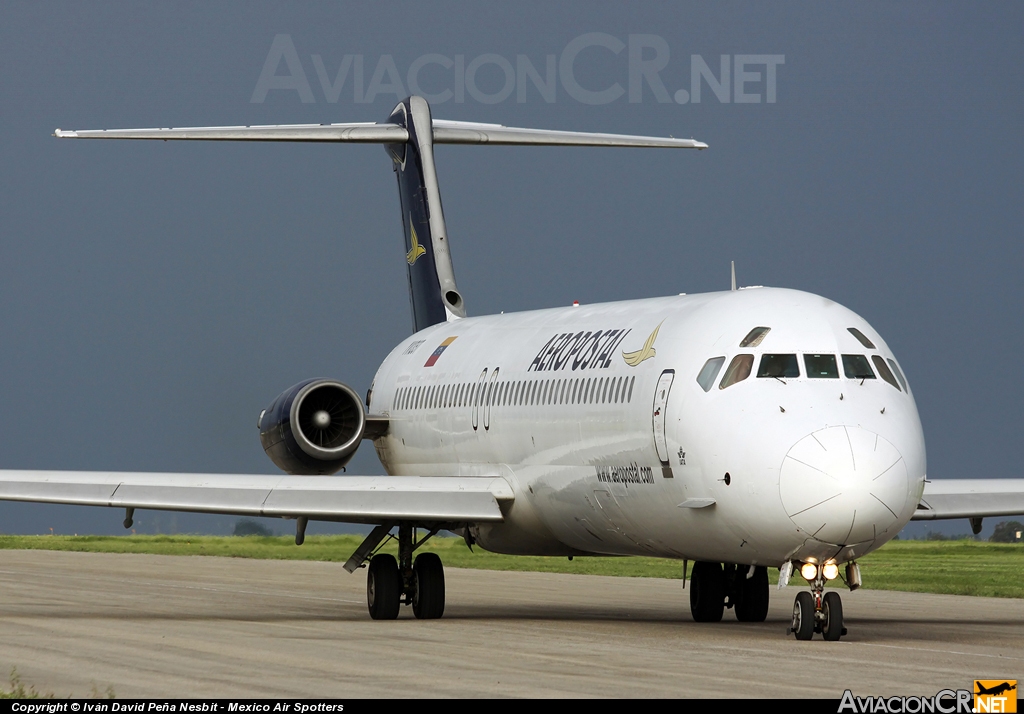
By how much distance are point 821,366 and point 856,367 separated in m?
0.39

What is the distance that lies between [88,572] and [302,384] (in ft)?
37.5

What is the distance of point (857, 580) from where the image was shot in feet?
56.2

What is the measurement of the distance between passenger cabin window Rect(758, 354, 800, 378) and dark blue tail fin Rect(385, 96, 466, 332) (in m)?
13.3

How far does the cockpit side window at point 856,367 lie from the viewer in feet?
55.9

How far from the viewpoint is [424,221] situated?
30.8 m

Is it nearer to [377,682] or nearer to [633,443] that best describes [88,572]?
[633,443]

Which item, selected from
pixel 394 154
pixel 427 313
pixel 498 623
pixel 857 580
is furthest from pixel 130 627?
pixel 394 154

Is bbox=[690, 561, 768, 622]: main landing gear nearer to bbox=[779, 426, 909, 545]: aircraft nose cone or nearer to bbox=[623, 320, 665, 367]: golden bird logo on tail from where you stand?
bbox=[623, 320, 665, 367]: golden bird logo on tail

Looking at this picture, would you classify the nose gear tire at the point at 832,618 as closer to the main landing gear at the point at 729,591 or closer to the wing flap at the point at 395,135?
the main landing gear at the point at 729,591

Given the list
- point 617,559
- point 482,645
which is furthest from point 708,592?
point 617,559

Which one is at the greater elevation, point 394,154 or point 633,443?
point 394,154

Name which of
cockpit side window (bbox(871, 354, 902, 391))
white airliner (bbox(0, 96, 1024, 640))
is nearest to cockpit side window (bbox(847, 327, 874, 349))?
white airliner (bbox(0, 96, 1024, 640))

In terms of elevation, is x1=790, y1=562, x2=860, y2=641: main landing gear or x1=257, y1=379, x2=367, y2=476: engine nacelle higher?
x1=257, y1=379, x2=367, y2=476: engine nacelle

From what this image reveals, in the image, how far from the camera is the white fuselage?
16.1 meters
